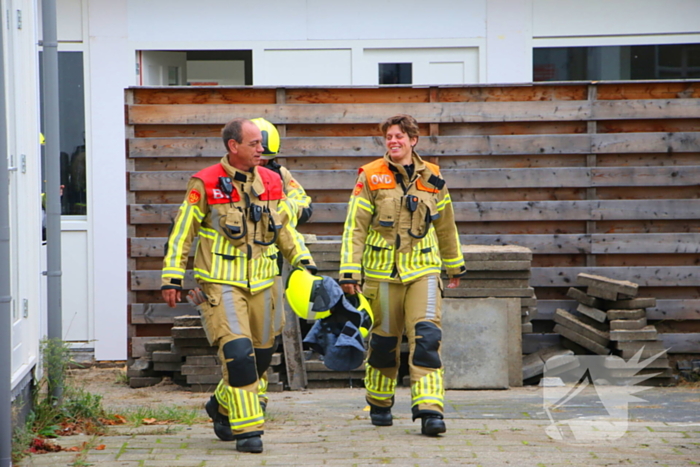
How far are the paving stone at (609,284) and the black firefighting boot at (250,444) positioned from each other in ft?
13.8

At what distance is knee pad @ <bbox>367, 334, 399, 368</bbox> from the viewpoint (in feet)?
20.8

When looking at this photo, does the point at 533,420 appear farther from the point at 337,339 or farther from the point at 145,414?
the point at 145,414

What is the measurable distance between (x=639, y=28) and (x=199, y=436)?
724 cm

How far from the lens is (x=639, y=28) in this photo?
10375mm

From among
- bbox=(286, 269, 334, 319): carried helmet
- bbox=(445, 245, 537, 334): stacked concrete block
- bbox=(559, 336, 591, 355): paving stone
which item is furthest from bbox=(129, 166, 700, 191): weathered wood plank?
bbox=(286, 269, 334, 319): carried helmet

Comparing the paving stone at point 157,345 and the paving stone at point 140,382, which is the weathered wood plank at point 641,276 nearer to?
the paving stone at point 157,345

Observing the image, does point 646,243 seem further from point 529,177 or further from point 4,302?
point 4,302

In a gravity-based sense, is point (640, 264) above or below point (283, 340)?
above

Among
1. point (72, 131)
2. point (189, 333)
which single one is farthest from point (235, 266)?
point (72, 131)

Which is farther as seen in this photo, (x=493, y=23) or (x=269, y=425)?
(x=493, y=23)

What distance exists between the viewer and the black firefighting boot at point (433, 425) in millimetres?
5797

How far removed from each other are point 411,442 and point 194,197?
2082 mm

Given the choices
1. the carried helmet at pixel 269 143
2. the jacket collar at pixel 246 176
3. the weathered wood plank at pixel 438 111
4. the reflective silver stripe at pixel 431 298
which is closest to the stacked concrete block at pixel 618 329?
the weathered wood plank at pixel 438 111

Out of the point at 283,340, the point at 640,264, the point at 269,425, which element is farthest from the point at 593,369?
the point at 269,425
